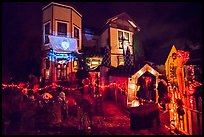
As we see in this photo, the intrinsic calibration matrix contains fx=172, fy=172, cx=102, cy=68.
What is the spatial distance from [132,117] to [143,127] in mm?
895

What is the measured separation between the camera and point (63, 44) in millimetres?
18922

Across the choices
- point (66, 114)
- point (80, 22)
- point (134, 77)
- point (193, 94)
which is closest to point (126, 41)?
point (80, 22)

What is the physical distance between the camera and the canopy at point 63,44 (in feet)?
59.9

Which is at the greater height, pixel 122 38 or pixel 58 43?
pixel 122 38

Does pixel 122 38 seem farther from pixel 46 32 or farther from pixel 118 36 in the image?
pixel 46 32

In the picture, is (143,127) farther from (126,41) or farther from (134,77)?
(126,41)

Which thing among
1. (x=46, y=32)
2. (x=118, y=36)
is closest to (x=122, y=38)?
(x=118, y=36)

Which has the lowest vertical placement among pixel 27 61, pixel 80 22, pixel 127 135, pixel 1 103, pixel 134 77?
pixel 127 135

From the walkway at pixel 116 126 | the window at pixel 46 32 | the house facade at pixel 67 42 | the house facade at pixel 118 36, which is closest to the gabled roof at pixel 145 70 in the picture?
the walkway at pixel 116 126

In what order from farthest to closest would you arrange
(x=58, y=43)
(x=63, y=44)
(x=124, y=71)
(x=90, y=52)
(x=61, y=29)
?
(x=90, y=52) < (x=61, y=29) < (x=63, y=44) < (x=58, y=43) < (x=124, y=71)

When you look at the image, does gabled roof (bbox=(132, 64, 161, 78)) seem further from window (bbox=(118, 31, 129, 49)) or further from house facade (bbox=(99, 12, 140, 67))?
window (bbox=(118, 31, 129, 49))

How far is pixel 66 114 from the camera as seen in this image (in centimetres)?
1188

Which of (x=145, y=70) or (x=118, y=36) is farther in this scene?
(x=118, y=36)

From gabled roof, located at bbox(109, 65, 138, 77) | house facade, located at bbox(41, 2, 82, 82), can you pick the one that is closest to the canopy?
house facade, located at bbox(41, 2, 82, 82)
